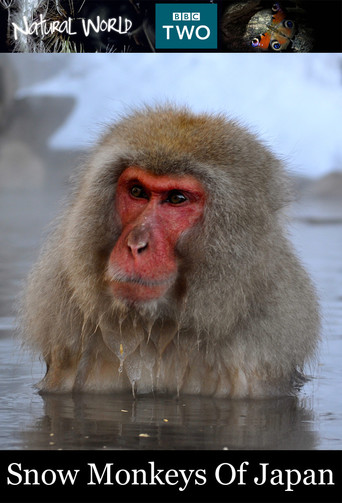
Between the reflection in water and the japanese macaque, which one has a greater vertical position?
the japanese macaque

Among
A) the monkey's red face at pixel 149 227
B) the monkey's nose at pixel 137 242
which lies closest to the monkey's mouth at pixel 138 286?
the monkey's red face at pixel 149 227

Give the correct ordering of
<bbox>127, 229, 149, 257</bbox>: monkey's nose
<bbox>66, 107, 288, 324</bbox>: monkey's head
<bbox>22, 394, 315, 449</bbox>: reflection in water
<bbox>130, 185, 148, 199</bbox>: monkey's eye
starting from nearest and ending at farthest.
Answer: <bbox>22, 394, 315, 449</bbox>: reflection in water, <bbox>127, 229, 149, 257</bbox>: monkey's nose, <bbox>66, 107, 288, 324</bbox>: monkey's head, <bbox>130, 185, 148, 199</bbox>: monkey's eye

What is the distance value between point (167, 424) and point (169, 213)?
99 centimetres

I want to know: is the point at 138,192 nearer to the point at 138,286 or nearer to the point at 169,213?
the point at 169,213

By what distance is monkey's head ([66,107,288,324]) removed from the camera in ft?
15.2

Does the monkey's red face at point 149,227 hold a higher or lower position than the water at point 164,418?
higher

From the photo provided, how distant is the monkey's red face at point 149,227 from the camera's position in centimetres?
455

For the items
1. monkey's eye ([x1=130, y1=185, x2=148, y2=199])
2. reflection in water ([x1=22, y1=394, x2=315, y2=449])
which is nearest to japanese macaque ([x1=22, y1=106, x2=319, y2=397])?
monkey's eye ([x1=130, y1=185, x2=148, y2=199])

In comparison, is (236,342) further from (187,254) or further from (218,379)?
(187,254)

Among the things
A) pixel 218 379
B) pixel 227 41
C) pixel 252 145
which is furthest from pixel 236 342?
pixel 227 41

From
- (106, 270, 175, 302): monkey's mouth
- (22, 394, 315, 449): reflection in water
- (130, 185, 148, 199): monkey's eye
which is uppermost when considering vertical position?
(130, 185, 148, 199): monkey's eye

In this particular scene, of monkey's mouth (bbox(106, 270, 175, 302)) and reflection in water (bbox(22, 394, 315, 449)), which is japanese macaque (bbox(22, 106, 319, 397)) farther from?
reflection in water (bbox(22, 394, 315, 449))

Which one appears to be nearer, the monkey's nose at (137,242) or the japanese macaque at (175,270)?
the monkey's nose at (137,242)

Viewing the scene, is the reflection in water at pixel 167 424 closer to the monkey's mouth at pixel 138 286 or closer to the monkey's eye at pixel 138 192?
the monkey's mouth at pixel 138 286
